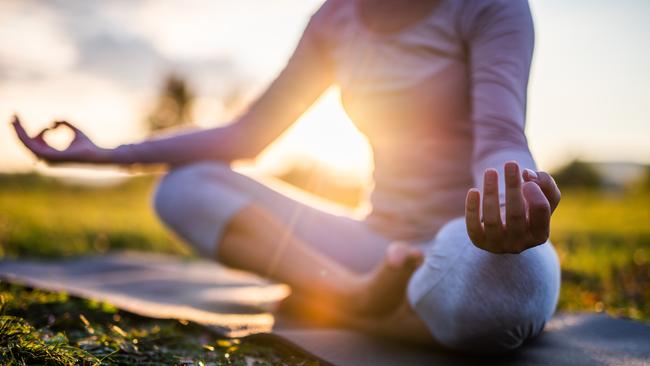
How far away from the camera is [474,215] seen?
96 cm

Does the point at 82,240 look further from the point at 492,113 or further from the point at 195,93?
the point at 195,93

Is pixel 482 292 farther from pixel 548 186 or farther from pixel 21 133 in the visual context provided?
pixel 21 133

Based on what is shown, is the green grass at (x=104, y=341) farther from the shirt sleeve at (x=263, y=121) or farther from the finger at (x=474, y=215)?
the finger at (x=474, y=215)

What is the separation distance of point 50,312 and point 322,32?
60.2 inches

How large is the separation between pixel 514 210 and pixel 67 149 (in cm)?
172

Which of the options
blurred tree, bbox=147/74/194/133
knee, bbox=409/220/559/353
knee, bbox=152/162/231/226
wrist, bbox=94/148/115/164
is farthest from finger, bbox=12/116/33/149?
blurred tree, bbox=147/74/194/133

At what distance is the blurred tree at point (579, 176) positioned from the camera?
65.7ft

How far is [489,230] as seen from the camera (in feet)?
3.19

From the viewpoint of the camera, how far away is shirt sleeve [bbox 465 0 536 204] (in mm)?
1340

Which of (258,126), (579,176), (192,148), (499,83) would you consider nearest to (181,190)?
(192,148)

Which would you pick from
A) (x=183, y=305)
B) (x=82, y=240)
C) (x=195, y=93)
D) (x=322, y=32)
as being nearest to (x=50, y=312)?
(x=183, y=305)

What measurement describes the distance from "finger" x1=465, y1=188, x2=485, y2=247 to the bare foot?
1.66ft

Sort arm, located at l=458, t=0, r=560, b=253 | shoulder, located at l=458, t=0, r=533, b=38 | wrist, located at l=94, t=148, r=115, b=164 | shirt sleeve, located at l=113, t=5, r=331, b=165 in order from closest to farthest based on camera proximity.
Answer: arm, located at l=458, t=0, r=560, b=253 → shoulder, located at l=458, t=0, r=533, b=38 → wrist, located at l=94, t=148, r=115, b=164 → shirt sleeve, located at l=113, t=5, r=331, b=165

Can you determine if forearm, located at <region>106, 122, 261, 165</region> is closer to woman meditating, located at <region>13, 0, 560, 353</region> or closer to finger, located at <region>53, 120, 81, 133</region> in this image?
woman meditating, located at <region>13, 0, 560, 353</region>
